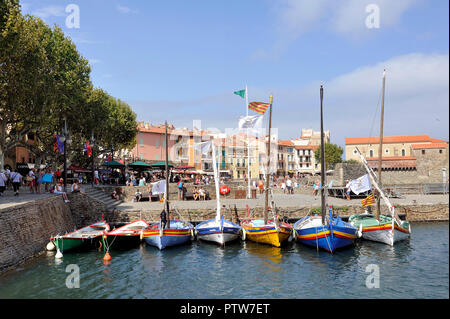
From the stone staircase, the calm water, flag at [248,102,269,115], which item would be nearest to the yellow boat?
the calm water

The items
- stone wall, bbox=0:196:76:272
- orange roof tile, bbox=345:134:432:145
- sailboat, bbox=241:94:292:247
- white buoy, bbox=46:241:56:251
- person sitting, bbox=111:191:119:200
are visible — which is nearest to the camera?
stone wall, bbox=0:196:76:272

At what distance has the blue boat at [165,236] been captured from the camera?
22828mm

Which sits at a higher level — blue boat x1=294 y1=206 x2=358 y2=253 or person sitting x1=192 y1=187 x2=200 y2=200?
person sitting x1=192 y1=187 x2=200 y2=200

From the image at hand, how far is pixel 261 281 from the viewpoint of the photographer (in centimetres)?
1619

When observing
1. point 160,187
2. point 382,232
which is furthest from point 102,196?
point 382,232

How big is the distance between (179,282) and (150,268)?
9.96 feet

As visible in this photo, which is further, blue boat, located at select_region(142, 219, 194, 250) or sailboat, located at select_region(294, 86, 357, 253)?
blue boat, located at select_region(142, 219, 194, 250)

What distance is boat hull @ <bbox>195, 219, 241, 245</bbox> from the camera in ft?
77.8

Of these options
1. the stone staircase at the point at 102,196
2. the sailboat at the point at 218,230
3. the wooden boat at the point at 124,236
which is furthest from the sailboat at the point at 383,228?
the stone staircase at the point at 102,196

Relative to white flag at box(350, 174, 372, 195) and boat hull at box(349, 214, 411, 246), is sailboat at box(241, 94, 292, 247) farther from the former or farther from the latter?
white flag at box(350, 174, 372, 195)

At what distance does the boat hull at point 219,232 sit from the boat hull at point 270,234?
1111 millimetres

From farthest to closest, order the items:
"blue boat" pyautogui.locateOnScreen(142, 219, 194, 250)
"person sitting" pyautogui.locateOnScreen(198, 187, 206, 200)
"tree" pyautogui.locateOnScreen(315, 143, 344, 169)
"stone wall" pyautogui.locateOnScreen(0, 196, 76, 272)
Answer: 1. "tree" pyautogui.locateOnScreen(315, 143, 344, 169)
2. "person sitting" pyautogui.locateOnScreen(198, 187, 206, 200)
3. "blue boat" pyautogui.locateOnScreen(142, 219, 194, 250)
4. "stone wall" pyautogui.locateOnScreen(0, 196, 76, 272)

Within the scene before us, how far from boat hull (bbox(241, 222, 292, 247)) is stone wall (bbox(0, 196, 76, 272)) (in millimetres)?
13283
